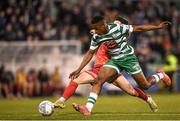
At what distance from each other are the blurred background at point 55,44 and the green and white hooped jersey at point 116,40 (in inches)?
543

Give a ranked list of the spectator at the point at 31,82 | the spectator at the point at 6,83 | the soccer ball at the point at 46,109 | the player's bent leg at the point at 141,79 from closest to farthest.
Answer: the soccer ball at the point at 46,109 → the player's bent leg at the point at 141,79 → the spectator at the point at 6,83 → the spectator at the point at 31,82

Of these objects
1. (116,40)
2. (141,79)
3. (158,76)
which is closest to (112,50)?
(116,40)

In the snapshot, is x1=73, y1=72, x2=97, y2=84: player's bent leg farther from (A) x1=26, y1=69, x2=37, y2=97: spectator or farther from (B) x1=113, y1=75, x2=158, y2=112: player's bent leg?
(A) x1=26, y1=69, x2=37, y2=97: spectator

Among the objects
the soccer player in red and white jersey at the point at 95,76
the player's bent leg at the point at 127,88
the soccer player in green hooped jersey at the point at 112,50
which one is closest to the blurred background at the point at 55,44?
the soccer player in red and white jersey at the point at 95,76

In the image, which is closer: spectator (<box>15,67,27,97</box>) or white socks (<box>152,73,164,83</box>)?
white socks (<box>152,73,164,83</box>)

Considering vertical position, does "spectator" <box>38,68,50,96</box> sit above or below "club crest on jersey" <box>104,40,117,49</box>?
above

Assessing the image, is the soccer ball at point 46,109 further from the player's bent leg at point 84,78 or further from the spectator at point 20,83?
the spectator at point 20,83

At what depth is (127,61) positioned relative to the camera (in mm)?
16188

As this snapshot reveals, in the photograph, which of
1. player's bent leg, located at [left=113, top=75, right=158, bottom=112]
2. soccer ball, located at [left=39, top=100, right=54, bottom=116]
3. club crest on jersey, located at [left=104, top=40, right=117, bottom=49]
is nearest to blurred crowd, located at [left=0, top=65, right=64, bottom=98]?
player's bent leg, located at [left=113, top=75, right=158, bottom=112]

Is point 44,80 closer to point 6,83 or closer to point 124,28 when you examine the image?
point 6,83

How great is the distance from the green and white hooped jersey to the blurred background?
1379 cm

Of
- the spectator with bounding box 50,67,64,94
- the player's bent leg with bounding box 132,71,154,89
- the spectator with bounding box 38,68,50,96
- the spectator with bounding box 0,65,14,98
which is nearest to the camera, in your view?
the player's bent leg with bounding box 132,71,154,89

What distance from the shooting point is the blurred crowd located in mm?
29406

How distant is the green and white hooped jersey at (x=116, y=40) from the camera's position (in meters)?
15.6
